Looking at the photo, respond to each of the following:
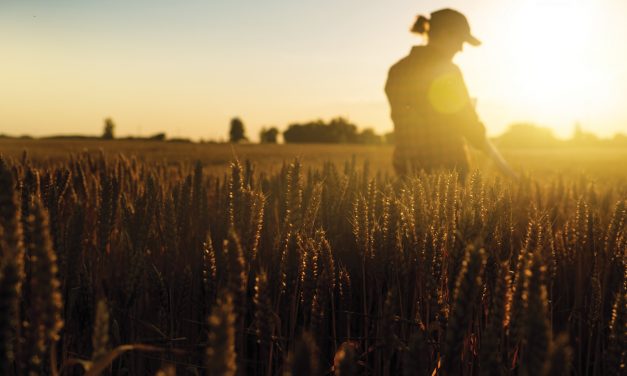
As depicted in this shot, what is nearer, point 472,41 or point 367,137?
point 472,41

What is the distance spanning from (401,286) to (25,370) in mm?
1001

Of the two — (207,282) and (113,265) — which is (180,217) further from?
(207,282)

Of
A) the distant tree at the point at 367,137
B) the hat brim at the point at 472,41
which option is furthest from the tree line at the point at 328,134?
the hat brim at the point at 472,41

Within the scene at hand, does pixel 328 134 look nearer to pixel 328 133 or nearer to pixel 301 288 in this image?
pixel 328 133

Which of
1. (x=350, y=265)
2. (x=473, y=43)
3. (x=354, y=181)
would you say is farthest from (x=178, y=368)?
(x=473, y=43)

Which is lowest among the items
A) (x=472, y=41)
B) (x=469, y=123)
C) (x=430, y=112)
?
(x=469, y=123)

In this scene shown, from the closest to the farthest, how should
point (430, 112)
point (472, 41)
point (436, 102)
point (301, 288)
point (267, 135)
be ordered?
point (301, 288) → point (436, 102) → point (430, 112) → point (472, 41) → point (267, 135)

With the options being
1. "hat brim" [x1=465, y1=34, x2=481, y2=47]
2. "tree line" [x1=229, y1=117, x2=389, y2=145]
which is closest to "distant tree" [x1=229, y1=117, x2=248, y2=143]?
"tree line" [x1=229, y1=117, x2=389, y2=145]

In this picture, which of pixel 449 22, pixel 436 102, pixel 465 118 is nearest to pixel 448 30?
pixel 449 22

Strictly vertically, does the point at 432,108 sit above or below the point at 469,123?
above

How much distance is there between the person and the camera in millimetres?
5027

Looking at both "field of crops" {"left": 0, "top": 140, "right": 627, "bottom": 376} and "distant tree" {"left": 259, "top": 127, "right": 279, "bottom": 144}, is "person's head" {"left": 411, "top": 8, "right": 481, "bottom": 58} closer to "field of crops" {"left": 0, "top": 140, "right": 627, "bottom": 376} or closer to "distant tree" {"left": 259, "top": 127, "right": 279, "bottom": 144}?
"distant tree" {"left": 259, "top": 127, "right": 279, "bottom": 144}

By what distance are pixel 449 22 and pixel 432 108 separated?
0.89 metres

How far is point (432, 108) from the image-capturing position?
5.16 metres
